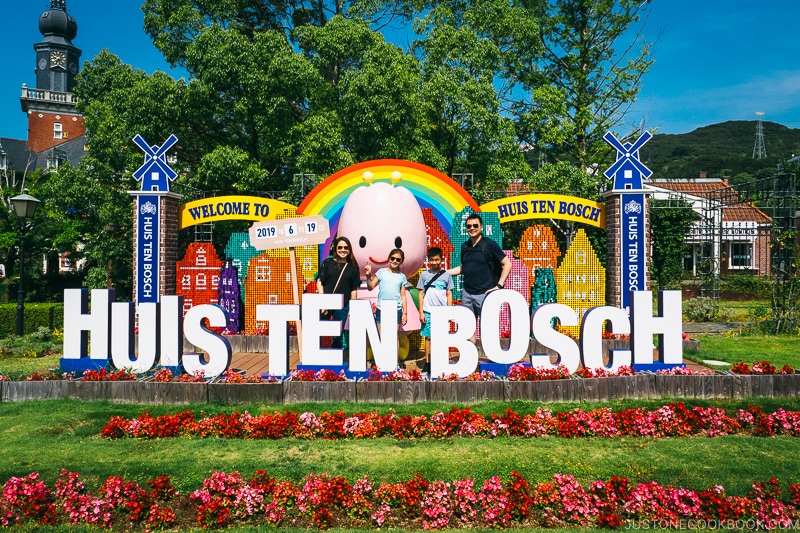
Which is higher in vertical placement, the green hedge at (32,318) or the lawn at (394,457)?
the green hedge at (32,318)

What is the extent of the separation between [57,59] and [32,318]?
2115 inches

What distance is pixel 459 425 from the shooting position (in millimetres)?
6371

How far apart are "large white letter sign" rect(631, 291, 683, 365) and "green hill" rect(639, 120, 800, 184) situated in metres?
29.2

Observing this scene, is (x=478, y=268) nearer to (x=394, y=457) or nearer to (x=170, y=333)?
(x=394, y=457)

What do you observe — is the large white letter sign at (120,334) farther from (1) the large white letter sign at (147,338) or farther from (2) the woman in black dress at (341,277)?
(2) the woman in black dress at (341,277)

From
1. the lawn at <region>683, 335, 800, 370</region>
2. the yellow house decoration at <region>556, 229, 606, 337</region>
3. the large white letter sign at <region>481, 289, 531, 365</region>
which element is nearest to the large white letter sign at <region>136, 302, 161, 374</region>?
the large white letter sign at <region>481, 289, 531, 365</region>

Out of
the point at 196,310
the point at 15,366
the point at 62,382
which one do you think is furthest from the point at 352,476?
the point at 15,366

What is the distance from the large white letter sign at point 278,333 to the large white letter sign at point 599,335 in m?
4.22

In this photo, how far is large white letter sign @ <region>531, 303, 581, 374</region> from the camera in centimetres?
819

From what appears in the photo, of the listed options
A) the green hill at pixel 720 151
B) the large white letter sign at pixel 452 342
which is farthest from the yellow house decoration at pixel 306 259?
the green hill at pixel 720 151

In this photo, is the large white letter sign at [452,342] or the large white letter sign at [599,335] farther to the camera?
the large white letter sign at [599,335]

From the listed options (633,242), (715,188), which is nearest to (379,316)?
(633,242)

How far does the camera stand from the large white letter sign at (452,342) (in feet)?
26.4

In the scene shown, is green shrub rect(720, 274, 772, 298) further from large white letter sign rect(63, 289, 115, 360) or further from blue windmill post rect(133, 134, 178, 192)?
large white letter sign rect(63, 289, 115, 360)
